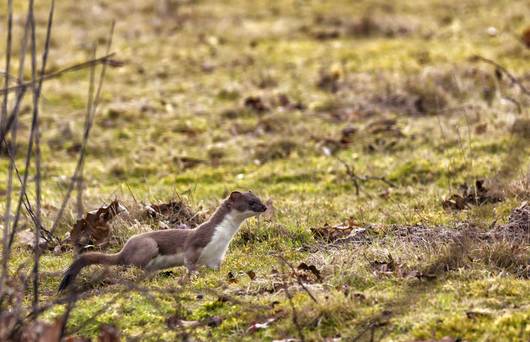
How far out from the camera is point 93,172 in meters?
12.9

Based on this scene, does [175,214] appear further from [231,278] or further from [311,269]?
[311,269]

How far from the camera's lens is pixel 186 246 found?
306 inches

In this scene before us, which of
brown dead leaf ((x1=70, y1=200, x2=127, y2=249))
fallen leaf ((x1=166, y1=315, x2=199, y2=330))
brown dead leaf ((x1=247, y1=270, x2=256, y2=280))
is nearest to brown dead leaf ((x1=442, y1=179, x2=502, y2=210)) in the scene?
A: brown dead leaf ((x1=247, y1=270, x2=256, y2=280))

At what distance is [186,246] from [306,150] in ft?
18.1

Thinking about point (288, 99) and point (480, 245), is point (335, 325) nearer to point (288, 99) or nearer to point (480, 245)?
point (480, 245)

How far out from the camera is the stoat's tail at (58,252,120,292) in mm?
7105

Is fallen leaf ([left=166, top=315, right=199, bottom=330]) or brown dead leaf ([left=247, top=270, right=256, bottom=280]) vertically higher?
fallen leaf ([left=166, top=315, right=199, bottom=330])

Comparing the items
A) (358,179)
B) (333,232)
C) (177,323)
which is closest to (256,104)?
(358,179)

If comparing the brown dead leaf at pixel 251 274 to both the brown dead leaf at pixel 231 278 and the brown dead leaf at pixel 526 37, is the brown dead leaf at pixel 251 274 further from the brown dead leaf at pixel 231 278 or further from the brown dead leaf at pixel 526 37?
the brown dead leaf at pixel 526 37

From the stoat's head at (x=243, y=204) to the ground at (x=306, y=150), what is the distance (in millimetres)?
334

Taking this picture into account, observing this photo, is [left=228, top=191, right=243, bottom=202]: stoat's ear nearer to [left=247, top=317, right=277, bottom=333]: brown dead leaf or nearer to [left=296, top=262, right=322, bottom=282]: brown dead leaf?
[left=296, top=262, right=322, bottom=282]: brown dead leaf

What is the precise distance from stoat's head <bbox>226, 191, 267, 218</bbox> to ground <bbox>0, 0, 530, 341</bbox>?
1.10ft

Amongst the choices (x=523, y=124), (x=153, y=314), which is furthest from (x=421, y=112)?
(x=153, y=314)

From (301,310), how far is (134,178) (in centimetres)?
667
